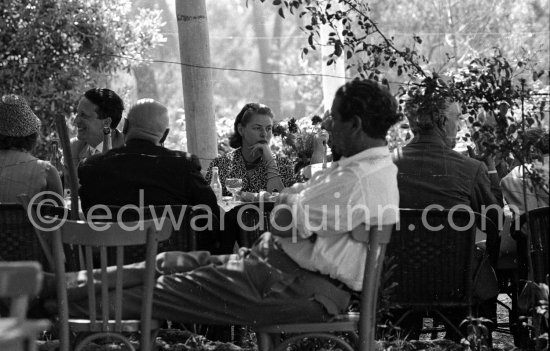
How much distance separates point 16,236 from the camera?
13.9ft

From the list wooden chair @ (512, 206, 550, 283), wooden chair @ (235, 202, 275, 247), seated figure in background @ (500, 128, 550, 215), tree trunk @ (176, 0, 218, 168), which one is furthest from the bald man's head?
tree trunk @ (176, 0, 218, 168)

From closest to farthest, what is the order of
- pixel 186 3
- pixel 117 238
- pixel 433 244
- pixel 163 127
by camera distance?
pixel 117 238 < pixel 433 244 < pixel 163 127 < pixel 186 3

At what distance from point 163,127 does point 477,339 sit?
1677mm

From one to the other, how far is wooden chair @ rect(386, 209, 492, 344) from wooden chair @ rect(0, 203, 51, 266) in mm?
1460

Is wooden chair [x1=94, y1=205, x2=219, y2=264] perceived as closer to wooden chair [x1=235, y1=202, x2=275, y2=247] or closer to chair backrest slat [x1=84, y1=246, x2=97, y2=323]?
wooden chair [x1=235, y1=202, x2=275, y2=247]

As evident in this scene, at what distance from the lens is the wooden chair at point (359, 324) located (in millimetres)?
3422

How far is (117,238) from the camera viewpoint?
3.29m

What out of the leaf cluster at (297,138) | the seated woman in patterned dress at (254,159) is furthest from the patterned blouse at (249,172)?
the leaf cluster at (297,138)

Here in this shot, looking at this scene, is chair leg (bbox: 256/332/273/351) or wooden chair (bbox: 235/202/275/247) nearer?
chair leg (bbox: 256/332/273/351)

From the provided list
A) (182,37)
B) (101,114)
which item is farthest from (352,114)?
(182,37)

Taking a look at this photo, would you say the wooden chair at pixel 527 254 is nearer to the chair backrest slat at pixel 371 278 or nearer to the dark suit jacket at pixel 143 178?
the chair backrest slat at pixel 371 278

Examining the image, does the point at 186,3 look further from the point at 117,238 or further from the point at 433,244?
the point at 117,238

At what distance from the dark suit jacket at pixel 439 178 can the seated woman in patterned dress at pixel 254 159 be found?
123cm

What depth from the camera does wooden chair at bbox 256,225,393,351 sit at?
342 centimetres
